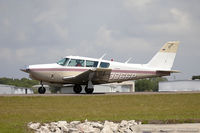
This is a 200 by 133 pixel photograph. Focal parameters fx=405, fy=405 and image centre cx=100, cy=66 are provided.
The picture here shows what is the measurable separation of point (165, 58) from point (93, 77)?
6.21 m

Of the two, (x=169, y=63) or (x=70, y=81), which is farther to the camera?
Result: (x=169, y=63)

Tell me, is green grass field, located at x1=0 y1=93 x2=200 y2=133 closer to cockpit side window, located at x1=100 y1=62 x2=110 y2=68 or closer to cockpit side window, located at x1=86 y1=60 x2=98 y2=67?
cockpit side window, located at x1=86 y1=60 x2=98 y2=67

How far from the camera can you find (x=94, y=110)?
1628 centimetres

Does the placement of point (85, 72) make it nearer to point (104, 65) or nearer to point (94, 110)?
point (104, 65)

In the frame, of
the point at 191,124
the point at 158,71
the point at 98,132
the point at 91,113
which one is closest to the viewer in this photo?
the point at 98,132

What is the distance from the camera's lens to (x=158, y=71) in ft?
100

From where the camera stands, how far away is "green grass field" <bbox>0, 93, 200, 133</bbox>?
13508 mm

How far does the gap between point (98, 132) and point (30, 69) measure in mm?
16345

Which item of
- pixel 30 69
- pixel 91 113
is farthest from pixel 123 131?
pixel 30 69

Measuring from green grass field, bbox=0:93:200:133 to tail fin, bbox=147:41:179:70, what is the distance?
10081 millimetres

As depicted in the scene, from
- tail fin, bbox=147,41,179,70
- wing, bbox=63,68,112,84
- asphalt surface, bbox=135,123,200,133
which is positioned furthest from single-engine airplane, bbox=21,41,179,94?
asphalt surface, bbox=135,123,200,133

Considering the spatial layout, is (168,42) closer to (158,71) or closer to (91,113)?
(158,71)

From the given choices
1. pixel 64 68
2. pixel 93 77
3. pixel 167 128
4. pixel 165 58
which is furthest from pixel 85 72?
pixel 167 128

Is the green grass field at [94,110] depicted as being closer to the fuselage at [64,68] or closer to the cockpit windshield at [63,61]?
the fuselage at [64,68]
